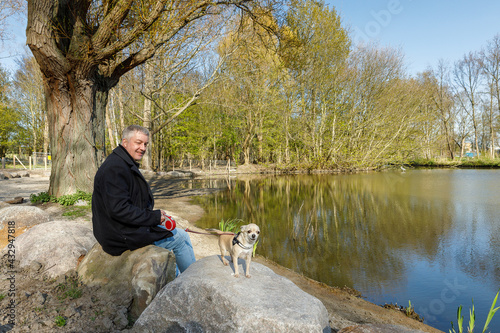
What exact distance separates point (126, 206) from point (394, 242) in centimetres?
839

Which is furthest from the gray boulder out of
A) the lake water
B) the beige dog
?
the lake water

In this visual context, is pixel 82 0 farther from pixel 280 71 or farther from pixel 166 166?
pixel 166 166

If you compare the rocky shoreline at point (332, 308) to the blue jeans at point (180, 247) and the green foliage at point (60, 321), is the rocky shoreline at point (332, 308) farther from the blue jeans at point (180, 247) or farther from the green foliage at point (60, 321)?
the blue jeans at point (180, 247)

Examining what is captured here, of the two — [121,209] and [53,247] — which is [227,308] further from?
[53,247]

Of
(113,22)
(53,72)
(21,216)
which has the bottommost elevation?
(21,216)

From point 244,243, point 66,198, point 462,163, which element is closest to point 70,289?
point 244,243

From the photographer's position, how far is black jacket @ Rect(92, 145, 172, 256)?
308 centimetres

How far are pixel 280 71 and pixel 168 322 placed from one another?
30034 mm

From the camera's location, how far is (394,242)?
898 cm

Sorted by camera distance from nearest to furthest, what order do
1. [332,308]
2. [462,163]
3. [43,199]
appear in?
[332,308], [43,199], [462,163]

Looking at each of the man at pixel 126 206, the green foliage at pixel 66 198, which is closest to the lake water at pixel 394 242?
the green foliage at pixel 66 198

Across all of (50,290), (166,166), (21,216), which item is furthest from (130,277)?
(166,166)

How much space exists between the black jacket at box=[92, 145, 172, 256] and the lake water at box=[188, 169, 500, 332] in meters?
4.56

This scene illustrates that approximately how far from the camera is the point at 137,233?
3.26m
